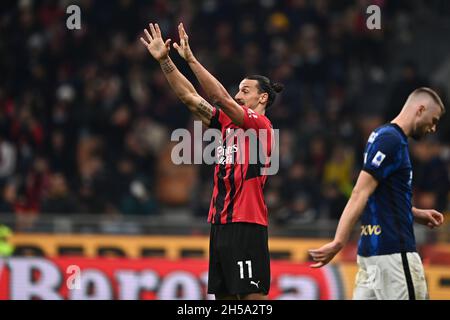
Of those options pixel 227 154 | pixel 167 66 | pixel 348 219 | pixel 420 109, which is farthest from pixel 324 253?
pixel 167 66

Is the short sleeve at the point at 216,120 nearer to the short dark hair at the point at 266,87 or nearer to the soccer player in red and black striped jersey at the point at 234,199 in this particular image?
the soccer player in red and black striped jersey at the point at 234,199

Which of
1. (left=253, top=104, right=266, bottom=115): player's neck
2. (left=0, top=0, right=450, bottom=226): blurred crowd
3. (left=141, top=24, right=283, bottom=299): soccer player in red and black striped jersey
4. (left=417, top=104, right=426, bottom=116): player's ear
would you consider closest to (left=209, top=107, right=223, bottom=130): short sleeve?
(left=141, top=24, right=283, bottom=299): soccer player in red and black striped jersey

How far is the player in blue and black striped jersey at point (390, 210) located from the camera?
23.4ft

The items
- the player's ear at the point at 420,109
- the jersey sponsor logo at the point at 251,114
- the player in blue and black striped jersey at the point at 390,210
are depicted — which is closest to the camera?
the player in blue and black striped jersey at the point at 390,210

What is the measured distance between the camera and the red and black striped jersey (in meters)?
7.54

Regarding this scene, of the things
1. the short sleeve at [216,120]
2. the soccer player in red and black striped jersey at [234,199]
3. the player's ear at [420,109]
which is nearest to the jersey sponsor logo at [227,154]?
the soccer player in red and black striped jersey at [234,199]

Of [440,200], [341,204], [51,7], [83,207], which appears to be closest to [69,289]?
[83,207]

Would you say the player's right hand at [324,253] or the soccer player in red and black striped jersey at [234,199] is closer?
the player's right hand at [324,253]

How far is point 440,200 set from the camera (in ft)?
46.4

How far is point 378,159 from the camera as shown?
23.4 ft

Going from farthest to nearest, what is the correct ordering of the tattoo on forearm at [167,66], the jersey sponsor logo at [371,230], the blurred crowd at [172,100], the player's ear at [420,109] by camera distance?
the blurred crowd at [172,100], the tattoo on forearm at [167,66], the player's ear at [420,109], the jersey sponsor logo at [371,230]

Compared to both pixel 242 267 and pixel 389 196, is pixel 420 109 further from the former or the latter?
pixel 242 267
